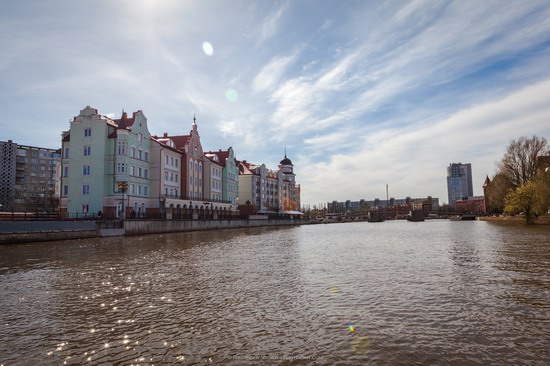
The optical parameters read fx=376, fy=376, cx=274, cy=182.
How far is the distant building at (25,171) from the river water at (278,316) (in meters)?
136

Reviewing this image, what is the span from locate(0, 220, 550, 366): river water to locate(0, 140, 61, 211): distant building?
136 metres

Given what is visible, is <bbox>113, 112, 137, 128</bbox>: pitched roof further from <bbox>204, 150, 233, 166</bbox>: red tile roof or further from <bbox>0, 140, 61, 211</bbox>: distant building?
<bbox>0, 140, 61, 211</bbox>: distant building

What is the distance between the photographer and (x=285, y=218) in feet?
407

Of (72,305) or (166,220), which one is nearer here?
(72,305)

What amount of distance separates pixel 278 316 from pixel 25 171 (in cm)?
16271

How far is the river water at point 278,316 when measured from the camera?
7.66 meters

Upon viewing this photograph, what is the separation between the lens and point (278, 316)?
10.5 m

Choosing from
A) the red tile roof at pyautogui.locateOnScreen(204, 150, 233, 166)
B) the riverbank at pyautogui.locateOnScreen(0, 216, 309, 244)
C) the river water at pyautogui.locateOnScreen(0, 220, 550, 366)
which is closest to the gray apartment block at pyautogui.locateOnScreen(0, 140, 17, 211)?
the red tile roof at pyautogui.locateOnScreen(204, 150, 233, 166)

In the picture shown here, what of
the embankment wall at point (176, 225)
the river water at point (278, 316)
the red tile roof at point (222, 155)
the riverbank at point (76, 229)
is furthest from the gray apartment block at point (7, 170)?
the river water at point (278, 316)

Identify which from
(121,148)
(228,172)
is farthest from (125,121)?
(228,172)

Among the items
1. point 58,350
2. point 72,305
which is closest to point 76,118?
point 72,305

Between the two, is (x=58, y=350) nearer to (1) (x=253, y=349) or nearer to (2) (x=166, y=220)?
(1) (x=253, y=349)

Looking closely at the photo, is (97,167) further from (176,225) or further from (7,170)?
(7,170)

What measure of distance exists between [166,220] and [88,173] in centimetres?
1414
